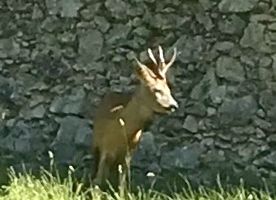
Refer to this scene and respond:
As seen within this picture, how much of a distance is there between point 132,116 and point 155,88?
1.01 ft

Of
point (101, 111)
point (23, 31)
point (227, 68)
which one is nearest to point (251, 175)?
point (227, 68)

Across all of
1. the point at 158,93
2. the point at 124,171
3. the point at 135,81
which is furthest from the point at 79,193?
the point at 135,81

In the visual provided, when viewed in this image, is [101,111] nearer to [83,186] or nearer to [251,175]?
[83,186]

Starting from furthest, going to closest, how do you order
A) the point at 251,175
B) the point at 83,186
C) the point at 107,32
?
the point at 107,32, the point at 251,175, the point at 83,186

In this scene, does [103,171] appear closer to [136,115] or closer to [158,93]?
[136,115]

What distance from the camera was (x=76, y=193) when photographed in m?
7.50

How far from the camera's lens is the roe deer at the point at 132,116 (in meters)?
7.95

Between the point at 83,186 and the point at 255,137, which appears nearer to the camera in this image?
the point at 83,186

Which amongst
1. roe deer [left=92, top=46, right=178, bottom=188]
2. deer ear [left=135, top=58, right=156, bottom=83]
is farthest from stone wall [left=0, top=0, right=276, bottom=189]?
deer ear [left=135, top=58, right=156, bottom=83]

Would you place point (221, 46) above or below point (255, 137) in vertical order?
above

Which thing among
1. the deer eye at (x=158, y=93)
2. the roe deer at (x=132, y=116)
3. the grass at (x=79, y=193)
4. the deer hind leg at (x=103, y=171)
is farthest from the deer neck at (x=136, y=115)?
the grass at (x=79, y=193)

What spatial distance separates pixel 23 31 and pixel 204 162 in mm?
2394

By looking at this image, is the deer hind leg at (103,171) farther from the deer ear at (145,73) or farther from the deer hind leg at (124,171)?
the deer ear at (145,73)

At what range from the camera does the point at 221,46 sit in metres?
9.91
